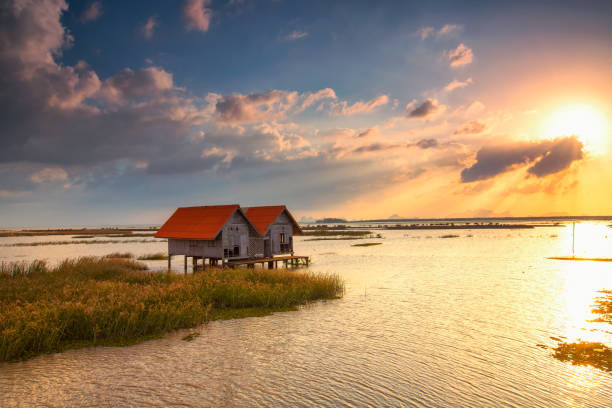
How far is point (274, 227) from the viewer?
3212cm

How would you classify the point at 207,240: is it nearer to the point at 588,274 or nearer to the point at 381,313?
the point at 381,313

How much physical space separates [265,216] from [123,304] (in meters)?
19.9

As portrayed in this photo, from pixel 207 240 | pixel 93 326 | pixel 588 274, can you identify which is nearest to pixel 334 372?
pixel 93 326

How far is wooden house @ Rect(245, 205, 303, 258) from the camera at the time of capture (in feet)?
103

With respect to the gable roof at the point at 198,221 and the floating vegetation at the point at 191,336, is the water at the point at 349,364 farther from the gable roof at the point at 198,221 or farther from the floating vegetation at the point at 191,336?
the gable roof at the point at 198,221

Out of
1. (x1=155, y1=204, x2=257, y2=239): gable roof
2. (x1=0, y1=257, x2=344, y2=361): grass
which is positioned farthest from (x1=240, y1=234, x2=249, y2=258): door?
(x1=0, y1=257, x2=344, y2=361): grass

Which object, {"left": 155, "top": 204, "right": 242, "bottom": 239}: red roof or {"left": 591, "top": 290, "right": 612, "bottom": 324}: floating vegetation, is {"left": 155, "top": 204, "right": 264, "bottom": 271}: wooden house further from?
{"left": 591, "top": 290, "right": 612, "bottom": 324}: floating vegetation

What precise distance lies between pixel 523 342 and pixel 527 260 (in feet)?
95.0

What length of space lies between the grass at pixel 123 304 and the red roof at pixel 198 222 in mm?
6345

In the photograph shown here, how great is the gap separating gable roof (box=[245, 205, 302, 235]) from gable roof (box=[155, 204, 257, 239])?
2725 millimetres

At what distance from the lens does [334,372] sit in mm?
A: 9562

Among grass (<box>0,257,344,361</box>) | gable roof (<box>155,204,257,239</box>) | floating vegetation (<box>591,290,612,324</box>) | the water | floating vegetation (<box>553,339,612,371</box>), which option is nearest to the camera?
the water

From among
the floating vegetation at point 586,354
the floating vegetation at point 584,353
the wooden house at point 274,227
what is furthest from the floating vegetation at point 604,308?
the wooden house at point 274,227

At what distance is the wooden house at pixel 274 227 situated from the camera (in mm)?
31423
